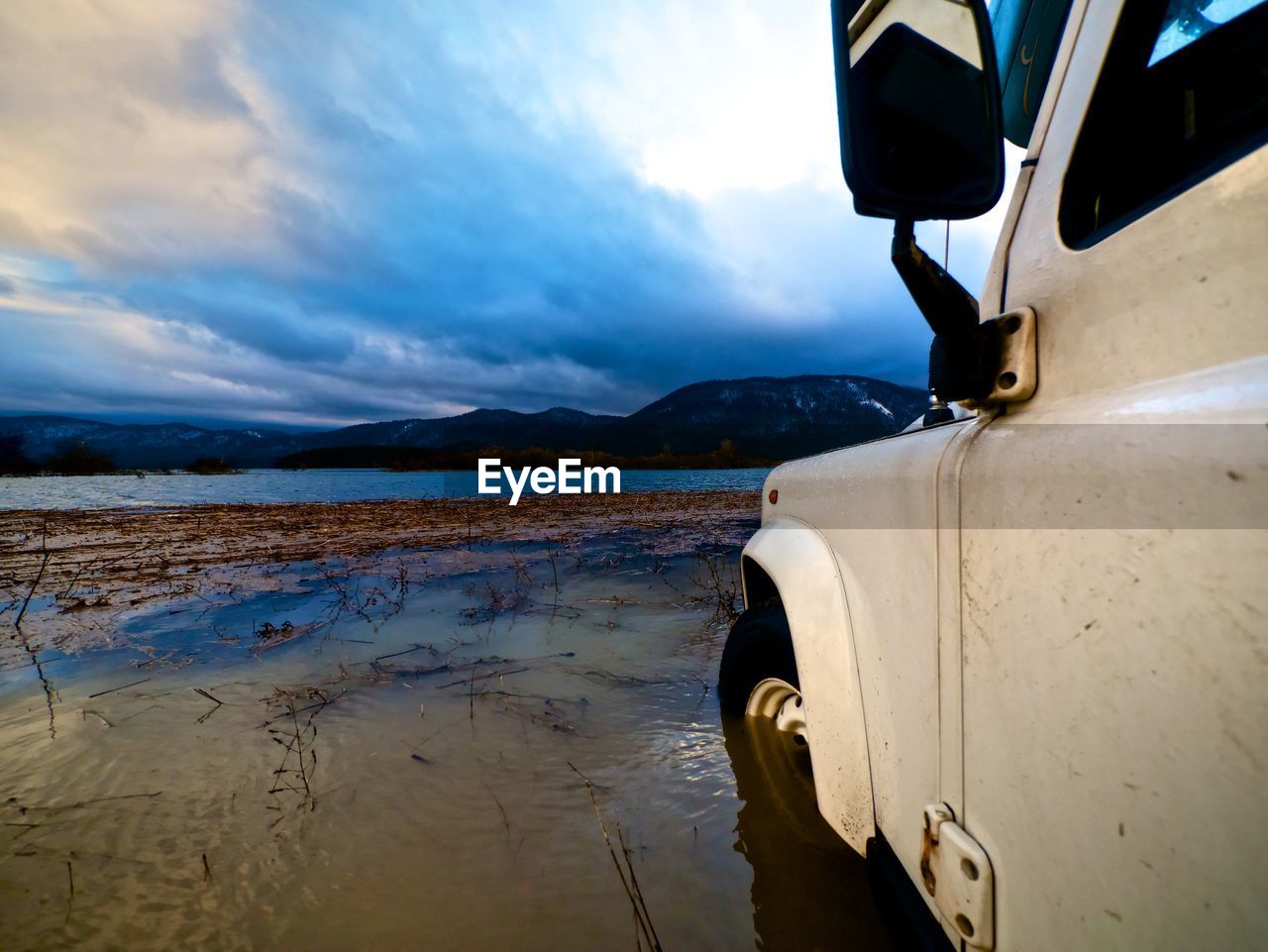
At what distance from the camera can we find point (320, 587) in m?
6.70

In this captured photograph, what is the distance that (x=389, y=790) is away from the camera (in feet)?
8.11

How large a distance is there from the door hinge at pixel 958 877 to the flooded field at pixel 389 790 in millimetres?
933

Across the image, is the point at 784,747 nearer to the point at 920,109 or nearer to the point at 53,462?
the point at 920,109

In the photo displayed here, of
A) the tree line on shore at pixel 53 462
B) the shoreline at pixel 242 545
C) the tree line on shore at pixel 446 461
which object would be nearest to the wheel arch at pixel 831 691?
the shoreline at pixel 242 545

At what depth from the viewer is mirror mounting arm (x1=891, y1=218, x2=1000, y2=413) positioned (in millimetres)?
968

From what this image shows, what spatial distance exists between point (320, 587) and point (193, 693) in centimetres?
337

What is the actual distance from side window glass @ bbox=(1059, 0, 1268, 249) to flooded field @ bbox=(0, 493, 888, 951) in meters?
2.02

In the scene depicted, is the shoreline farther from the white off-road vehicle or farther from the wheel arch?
the white off-road vehicle

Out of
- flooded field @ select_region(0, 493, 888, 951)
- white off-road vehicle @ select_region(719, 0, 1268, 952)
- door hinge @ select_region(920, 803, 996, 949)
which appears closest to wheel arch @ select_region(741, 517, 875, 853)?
white off-road vehicle @ select_region(719, 0, 1268, 952)

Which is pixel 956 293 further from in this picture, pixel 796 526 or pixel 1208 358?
pixel 796 526

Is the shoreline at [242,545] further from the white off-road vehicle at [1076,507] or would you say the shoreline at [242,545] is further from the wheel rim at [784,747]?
the white off-road vehicle at [1076,507]

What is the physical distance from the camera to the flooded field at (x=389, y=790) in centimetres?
175

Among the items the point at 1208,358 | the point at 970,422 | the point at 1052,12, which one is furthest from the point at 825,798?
the point at 1052,12

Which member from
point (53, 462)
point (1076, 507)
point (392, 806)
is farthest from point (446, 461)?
point (1076, 507)
